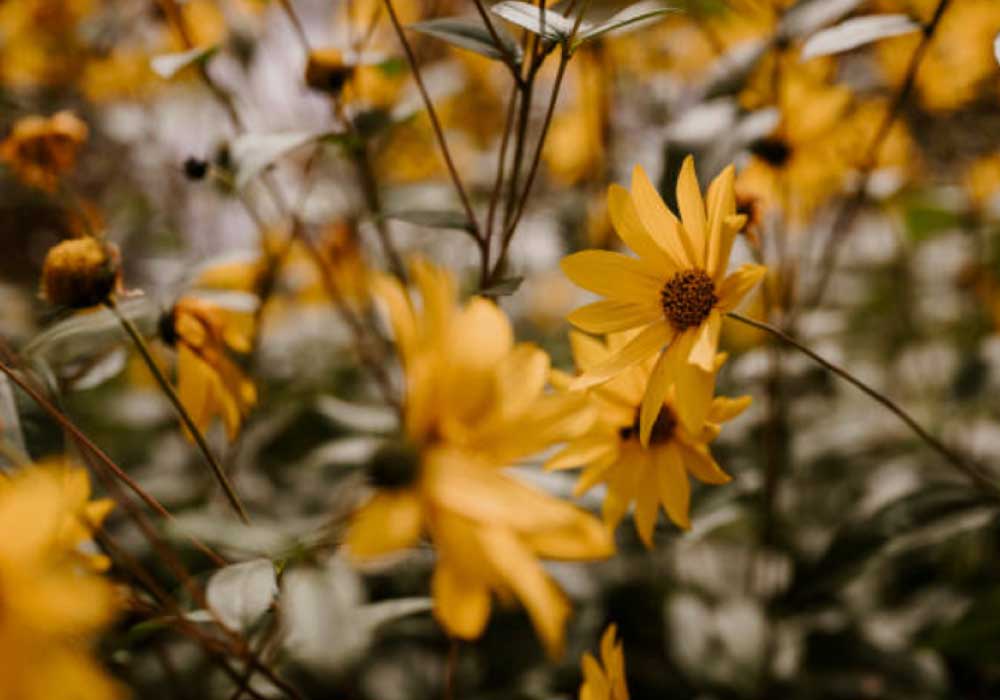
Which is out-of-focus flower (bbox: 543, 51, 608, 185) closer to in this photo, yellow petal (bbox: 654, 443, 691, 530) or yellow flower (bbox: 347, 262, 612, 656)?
yellow petal (bbox: 654, 443, 691, 530)

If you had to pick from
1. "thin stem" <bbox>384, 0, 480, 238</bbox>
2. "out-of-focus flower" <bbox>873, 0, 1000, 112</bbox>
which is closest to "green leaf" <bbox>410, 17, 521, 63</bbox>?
"thin stem" <bbox>384, 0, 480, 238</bbox>

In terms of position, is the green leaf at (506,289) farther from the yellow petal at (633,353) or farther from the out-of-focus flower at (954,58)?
the out-of-focus flower at (954,58)

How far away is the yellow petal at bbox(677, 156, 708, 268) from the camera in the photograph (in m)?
0.62

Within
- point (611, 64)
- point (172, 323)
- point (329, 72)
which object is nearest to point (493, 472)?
point (172, 323)

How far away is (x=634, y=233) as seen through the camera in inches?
26.1

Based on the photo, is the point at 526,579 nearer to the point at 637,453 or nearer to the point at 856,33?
the point at 637,453

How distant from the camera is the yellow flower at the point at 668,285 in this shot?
1.97ft

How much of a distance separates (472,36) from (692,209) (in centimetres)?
24

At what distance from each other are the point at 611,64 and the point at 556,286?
66cm

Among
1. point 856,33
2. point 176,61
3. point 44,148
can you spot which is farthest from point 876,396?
point 44,148

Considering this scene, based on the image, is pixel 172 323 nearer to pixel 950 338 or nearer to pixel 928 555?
pixel 928 555

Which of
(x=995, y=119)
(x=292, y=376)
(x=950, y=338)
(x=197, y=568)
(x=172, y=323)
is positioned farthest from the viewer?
(x=995, y=119)

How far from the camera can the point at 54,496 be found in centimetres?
38

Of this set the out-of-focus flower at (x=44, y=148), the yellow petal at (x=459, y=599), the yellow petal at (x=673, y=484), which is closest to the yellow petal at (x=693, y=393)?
the yellow petal at (x=673, y=484)
